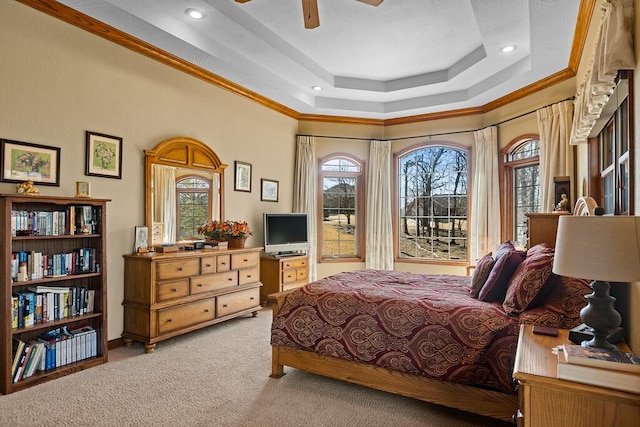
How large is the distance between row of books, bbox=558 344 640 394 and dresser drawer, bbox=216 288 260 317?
11.5 ft

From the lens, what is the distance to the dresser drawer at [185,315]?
12.2 ft

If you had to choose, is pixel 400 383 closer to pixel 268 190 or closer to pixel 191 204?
pixel 191 204

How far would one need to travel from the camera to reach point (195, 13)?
11.6 feet

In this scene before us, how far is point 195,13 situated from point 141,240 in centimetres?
221

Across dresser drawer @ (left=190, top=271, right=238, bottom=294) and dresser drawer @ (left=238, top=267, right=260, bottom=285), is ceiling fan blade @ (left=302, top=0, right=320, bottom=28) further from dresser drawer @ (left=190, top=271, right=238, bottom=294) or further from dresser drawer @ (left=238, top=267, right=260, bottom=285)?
dresser drawer @ (left=238, top=267, right=260, bottom=285)

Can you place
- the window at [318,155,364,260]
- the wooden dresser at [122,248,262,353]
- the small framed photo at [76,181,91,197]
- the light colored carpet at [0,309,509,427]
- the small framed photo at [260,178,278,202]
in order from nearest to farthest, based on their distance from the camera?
1. the light colored carpet at [0,309,509,427]
2. the small framed photo at [76,181,91,197]
3. the wooden dresser at [122,248,262,353]
4. the small framed photo at [260,178,278,202]
5. the window at [318,155,364,260]

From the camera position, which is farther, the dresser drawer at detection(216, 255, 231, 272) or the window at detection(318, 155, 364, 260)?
the window at detection(318, 155, 364, 260)

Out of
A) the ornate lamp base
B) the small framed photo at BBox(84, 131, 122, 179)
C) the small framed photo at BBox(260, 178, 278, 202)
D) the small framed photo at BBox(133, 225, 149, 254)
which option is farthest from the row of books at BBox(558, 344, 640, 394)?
the small framed photo at BBox(260, 178, 278, 202)

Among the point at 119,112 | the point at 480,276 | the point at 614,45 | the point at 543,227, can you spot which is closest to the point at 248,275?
the point at 119,112

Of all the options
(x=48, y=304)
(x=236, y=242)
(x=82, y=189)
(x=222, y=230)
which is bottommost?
(x=48, y=304)

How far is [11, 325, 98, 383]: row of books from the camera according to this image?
2840 millimetres

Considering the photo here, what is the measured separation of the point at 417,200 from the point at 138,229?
4308 mm

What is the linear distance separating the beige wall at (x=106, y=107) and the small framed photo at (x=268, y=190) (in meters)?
0.55

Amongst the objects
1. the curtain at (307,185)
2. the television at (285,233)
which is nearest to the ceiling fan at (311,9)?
the television at (285,233)
